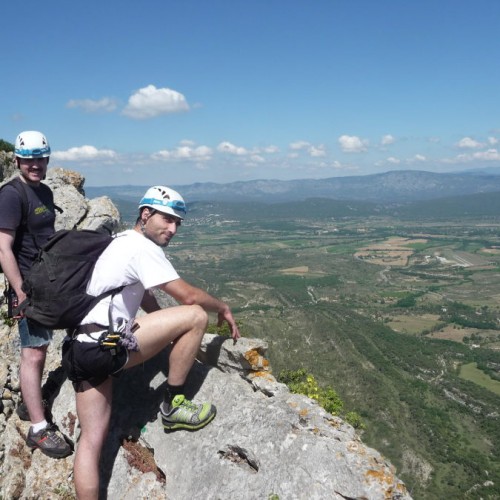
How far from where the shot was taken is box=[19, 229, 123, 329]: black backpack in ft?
19.9

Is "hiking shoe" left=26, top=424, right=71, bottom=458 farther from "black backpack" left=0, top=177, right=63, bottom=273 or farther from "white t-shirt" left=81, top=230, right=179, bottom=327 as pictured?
"black backpack" left=0, top=177, right=63, bottom=273

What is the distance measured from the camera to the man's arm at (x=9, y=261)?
689 centimetres

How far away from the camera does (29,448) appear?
804cm

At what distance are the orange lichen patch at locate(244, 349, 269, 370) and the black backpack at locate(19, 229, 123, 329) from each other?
3.93 metres

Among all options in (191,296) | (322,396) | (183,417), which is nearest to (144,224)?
(191,296)

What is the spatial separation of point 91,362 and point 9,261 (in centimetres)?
245

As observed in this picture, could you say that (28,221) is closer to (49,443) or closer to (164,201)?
(164,201)

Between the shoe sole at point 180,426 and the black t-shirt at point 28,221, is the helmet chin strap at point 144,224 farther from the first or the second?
the shoe sole at point 180,426

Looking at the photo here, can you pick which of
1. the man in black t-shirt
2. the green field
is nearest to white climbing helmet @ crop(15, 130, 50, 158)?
the man in black t-shirt

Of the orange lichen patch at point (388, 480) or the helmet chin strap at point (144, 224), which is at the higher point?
the helmet chin strap at point (144, 224)

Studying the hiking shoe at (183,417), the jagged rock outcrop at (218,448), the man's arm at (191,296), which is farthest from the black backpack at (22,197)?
the hiking shoe at (183,417)

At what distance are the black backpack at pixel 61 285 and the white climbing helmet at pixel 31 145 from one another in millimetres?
1909

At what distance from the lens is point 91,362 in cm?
598

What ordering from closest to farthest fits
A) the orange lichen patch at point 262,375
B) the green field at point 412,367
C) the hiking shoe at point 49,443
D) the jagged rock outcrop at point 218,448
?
the jagged rock outcrop at point 218,448
the hiking shoe at point 49,443
the orange lichen patch at point 262,375
the green field at point 412,367
